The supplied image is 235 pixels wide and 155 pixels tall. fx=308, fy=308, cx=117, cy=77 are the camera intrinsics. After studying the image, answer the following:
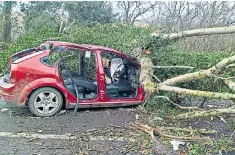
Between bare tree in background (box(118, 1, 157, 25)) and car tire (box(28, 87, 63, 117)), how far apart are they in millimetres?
13007

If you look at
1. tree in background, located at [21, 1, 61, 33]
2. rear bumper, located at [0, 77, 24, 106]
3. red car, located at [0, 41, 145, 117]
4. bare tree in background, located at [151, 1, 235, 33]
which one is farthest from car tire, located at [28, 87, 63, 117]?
bare tree in background, located at [151, 1, 235, 33]

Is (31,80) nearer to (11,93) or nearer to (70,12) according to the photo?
(11,93)

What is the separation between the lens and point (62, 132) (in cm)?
542

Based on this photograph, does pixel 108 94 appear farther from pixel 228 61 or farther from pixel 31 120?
pixel 228 61

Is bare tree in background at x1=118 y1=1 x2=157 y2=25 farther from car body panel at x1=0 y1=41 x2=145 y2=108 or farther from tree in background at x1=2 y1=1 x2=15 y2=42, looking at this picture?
car body panel at x1=0 y1=41 x2=145 y2=108

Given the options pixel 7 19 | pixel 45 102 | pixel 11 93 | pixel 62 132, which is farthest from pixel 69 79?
pixel 7 19

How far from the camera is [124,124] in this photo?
19.8 ft

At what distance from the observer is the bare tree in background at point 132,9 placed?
1867cm

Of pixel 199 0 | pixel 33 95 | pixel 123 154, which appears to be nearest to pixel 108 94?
pixel 33 95

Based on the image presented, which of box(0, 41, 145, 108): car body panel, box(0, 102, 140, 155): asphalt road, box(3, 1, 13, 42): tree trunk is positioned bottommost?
box(0, 102, 140, 155): asphalt road

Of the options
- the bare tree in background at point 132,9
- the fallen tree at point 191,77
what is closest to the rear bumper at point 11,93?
the fallen tree at point 191,77

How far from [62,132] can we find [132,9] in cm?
1465

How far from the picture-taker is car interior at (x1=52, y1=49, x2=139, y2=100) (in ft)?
22.3

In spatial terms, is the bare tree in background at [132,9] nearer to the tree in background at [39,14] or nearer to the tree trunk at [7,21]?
the tree in background at [39,14]
